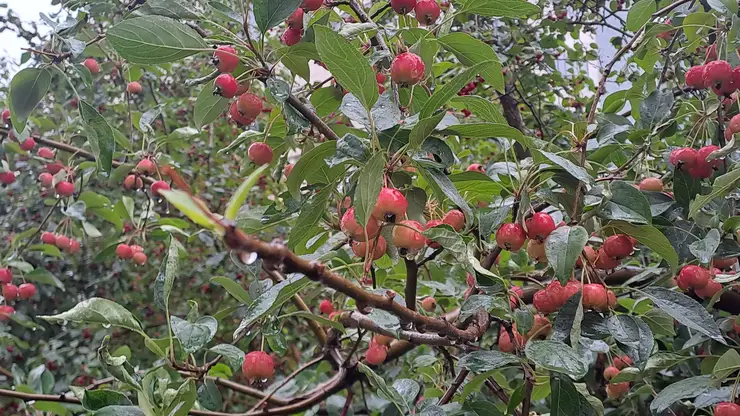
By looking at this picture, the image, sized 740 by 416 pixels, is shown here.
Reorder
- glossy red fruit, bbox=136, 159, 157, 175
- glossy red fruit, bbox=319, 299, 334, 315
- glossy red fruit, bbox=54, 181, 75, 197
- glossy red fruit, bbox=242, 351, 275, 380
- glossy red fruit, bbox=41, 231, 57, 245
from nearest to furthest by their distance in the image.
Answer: glossy red fruit, bbox=242, 351, 275, 380, glossy red fruit, bbox=319, 299, 334, 315, glossy red fruit, bbox=136, 159, 157, 175, glossy red fruit, bbox=54, 181, 75, 197, glossy red fruit, bbox=41, 231, 57, 245

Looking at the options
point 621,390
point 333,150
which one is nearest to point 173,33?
point 333,150

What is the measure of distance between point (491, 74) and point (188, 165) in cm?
278

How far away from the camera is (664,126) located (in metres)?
1.07

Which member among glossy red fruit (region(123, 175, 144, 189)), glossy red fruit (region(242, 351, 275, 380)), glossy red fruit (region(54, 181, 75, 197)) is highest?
glossy red fruit (region(242, 351, 275, 380))

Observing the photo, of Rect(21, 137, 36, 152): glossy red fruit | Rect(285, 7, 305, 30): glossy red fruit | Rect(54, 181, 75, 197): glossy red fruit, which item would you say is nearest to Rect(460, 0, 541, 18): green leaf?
Rect(285, 7, 305, 30): glossy red fruit

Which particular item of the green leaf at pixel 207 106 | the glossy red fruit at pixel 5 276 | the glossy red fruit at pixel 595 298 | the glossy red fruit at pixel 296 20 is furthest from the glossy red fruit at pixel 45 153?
the glossy red fruit at pixel 595 298

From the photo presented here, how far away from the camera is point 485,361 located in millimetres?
827

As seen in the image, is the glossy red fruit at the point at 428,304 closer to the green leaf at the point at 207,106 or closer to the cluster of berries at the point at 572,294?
the cluster of berries at the point at 572,294

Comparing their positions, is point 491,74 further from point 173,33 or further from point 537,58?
point 537,58

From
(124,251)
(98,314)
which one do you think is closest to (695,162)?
(98,314)

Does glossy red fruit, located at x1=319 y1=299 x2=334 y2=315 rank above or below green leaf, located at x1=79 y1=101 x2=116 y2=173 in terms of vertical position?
below

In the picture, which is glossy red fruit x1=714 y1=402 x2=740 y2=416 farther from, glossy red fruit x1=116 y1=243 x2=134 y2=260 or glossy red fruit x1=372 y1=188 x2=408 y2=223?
glossy red fruit x1=116 y1=243 x2=134 y2=260

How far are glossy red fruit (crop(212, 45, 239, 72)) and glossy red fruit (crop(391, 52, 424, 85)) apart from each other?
0.26 metres

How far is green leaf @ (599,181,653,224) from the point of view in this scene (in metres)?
0.83
